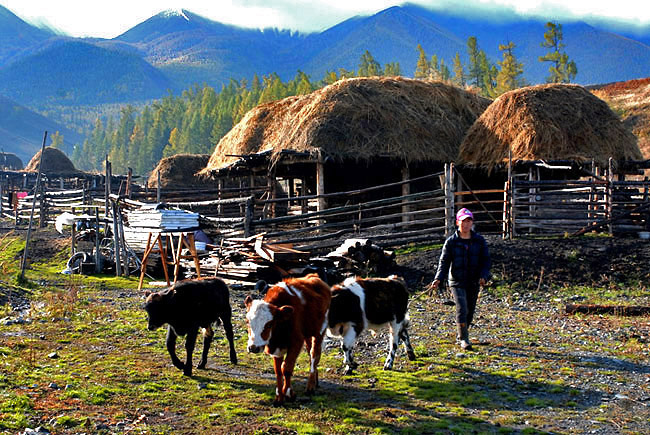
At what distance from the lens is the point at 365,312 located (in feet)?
23.5

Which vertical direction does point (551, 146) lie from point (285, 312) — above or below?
above

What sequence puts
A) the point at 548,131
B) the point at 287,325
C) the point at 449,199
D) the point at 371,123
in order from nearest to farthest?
the point at 287,325 → the point at 449,199 → the point at 548,131 → the point at 371,123

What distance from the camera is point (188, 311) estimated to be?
23.6 ft

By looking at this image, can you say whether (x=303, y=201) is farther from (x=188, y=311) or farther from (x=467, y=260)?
(x=188, y=311)

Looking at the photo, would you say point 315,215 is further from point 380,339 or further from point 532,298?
point 380,339

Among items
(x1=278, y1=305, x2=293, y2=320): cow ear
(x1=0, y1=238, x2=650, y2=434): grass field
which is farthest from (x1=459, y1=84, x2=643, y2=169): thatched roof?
(x1=278, y1=305, x2=293, y2=320): cow ear

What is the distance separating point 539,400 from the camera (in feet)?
19.8

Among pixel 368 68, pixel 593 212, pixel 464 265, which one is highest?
pixel 368 68

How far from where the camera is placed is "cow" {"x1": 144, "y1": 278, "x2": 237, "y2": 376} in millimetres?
7004

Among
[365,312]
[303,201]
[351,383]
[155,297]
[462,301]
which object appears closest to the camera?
[351,383]

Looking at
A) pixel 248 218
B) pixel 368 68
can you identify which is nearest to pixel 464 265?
pixel 248 218

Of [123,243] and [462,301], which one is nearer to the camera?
[462,301]

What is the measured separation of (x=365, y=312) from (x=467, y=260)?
63.5 inches

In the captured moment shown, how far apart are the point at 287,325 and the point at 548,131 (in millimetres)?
16197
